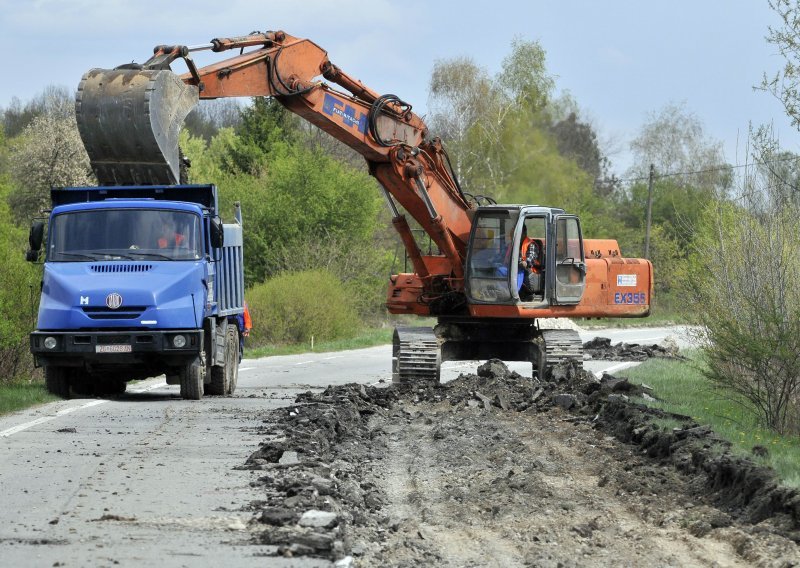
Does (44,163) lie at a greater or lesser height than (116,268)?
greater

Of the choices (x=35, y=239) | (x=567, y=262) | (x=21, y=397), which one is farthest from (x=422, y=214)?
(x=21, y=397)

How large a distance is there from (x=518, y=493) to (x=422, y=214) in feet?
38.1

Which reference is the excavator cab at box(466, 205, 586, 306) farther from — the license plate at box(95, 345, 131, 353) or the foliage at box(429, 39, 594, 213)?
the foliage at box(429, 39, 594, 213)

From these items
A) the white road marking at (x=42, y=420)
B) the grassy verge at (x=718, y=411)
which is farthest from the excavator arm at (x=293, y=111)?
the grassy verge at (x=718, y=411)

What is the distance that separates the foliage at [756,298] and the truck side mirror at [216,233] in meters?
7.01

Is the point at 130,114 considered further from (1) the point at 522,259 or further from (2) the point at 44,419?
(1) the point at 522,259

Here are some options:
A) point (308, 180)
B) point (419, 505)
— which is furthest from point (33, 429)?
point (308, 180)

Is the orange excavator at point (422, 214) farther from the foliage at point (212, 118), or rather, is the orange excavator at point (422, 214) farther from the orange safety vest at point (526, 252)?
the foliage at point (212, 118)

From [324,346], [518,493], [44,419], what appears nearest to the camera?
[518,493]

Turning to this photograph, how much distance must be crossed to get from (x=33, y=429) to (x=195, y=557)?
720 centimetres

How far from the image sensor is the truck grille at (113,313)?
1812 centimetres

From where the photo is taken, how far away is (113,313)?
18.2m

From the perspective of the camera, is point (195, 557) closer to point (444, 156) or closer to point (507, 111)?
point (444, 156)

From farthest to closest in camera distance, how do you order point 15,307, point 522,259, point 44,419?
point 15,307 < point 522,259 < point 44,419
